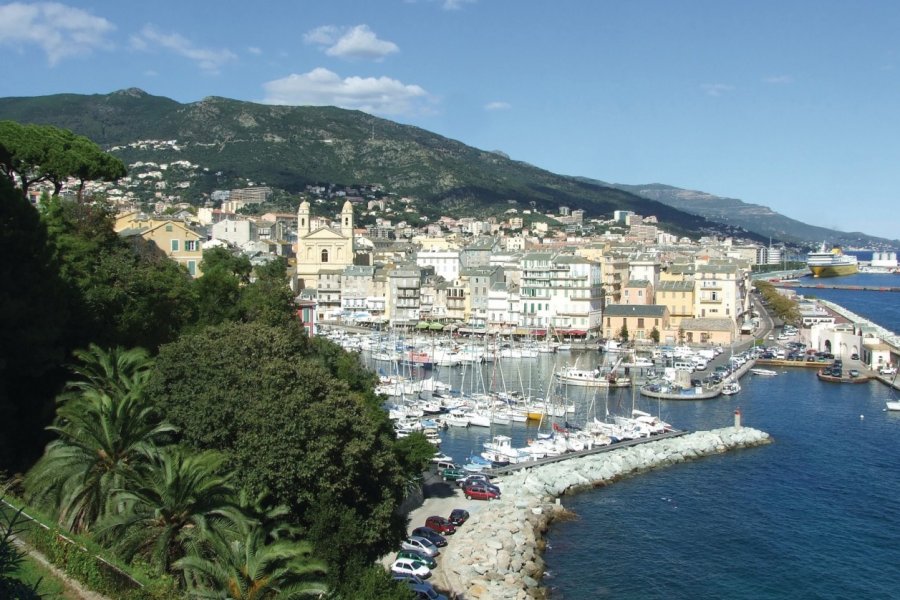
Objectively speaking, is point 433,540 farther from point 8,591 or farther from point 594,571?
point 8,591

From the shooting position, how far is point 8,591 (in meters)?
4.57

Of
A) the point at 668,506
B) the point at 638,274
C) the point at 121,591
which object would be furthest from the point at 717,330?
the point at 121,591

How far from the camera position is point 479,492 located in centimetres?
1822

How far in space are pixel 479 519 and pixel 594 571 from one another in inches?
97.6

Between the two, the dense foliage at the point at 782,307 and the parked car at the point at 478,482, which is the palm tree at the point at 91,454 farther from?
the dense foliage at the point at 782,307

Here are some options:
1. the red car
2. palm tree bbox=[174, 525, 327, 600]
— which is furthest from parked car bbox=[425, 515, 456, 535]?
palm tree bbox=[174, 525, 327, 600]

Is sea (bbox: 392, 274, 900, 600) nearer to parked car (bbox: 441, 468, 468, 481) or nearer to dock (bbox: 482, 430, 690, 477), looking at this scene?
dock (bbox: 482, 430, 690, 477)

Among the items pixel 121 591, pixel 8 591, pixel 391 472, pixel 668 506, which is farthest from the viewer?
pixel 668 506

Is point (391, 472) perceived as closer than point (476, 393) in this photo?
Yes

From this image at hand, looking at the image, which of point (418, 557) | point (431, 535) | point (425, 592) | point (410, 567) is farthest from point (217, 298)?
point (425, 592)

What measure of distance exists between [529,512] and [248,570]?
10.6 m

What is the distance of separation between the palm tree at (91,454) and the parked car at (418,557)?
5.12 metres

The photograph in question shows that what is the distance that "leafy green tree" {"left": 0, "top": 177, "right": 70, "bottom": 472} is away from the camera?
1044 centimetres

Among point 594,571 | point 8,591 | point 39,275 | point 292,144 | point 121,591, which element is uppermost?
point 292,144
